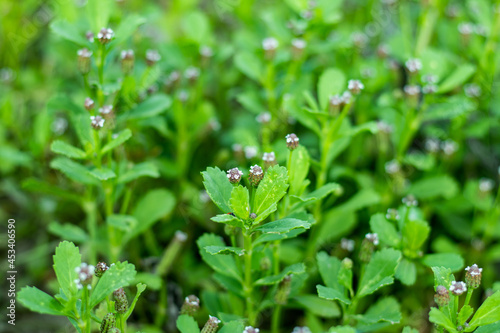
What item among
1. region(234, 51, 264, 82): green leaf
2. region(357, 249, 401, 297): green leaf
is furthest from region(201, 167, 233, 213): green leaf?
region(234, 51, 264, 82): green leaf

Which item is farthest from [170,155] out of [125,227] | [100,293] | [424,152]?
[424,152]

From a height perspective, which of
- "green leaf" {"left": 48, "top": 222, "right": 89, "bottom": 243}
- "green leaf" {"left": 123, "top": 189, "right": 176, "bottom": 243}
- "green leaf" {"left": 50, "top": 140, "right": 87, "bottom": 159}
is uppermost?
"green leaf" {"left": 50, "top": 140, "right": 87, "bottom": 159}

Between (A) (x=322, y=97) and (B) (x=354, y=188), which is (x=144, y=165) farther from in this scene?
(B) (x=354, y=188)

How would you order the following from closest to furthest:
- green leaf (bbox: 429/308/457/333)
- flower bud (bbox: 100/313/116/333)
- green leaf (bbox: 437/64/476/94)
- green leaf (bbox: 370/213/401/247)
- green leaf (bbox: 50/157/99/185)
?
green leaf (bbox: 429/308/457/333), flower bud (bbox: 100/313/116/333), green leaf (bbox: 370/213/401/247), green leaf (bbox: 50/157/99/185), green leaf (bbox: 437/64/476/94)

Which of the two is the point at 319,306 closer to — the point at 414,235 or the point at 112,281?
the point at 414,235

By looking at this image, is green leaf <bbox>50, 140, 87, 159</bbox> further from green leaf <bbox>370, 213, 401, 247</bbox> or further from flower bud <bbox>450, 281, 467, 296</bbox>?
flower bud <bbox>450, 281, 467, 296</bbox>

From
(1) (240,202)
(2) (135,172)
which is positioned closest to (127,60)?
(2) (135,172)
